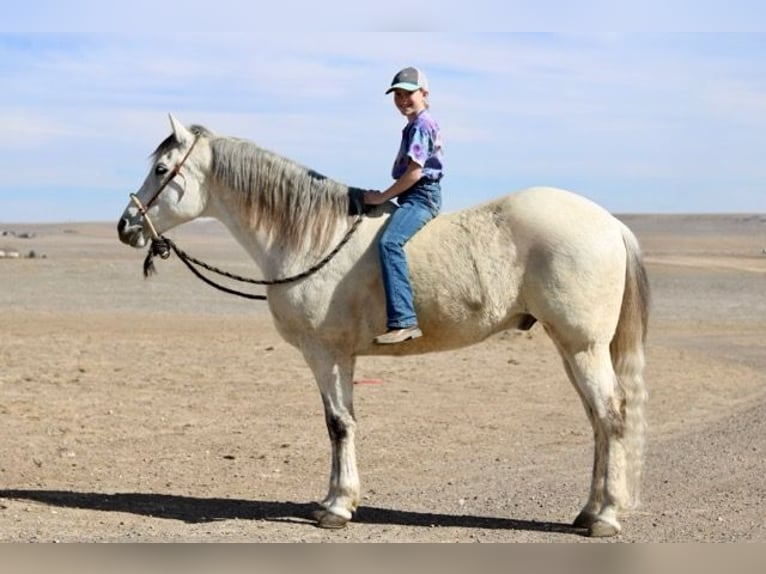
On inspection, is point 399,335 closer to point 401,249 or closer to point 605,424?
point 401,249

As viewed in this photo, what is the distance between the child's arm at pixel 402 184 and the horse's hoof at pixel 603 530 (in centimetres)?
251

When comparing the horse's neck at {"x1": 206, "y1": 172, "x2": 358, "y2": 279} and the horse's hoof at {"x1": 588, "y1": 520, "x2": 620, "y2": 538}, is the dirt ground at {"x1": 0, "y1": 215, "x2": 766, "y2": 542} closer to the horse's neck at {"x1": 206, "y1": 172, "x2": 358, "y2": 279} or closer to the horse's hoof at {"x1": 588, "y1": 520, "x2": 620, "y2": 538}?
the horse's hoof at {"x1": 588, "y1": 520, "x2": 620, "y2": 538}

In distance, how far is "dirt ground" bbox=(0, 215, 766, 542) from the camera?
8203 millimetres

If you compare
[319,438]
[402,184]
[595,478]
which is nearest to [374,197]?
[402,184]

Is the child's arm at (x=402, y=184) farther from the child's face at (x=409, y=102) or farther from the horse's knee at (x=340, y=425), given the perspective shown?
the horse's knee at (x=340, y=425)

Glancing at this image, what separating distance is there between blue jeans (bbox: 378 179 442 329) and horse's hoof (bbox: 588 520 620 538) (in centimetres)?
175

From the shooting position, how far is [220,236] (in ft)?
280

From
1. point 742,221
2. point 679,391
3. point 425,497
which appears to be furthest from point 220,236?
point 425,497

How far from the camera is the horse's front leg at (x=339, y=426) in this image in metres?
8.02

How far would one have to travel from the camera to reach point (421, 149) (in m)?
7.74

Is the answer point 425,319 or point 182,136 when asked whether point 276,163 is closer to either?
point 182,136

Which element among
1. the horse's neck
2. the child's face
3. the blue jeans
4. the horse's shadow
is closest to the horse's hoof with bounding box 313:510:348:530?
the horse's shadow

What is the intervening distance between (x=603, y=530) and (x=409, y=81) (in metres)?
3.16

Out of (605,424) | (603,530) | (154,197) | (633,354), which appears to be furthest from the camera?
(154,197)
